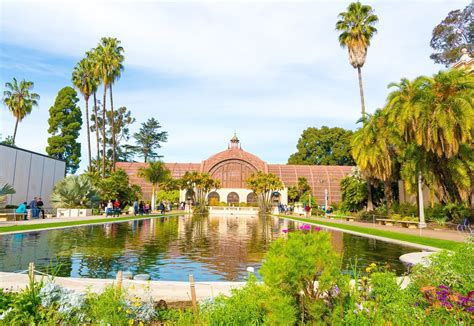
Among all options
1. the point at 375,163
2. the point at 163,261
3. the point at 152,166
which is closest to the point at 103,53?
the point at 152,166

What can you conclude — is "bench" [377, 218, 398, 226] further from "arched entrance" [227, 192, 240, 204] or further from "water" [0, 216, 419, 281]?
"arched entrance" [227, 192, 240, 204]

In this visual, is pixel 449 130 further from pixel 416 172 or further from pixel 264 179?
pixel 264 179

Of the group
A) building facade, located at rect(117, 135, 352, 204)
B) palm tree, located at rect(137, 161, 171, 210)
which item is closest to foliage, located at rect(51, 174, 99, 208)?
palm tree, located at rect(137, 161, 171, 210)

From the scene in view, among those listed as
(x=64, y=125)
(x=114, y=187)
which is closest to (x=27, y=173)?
(x=114, y=187)

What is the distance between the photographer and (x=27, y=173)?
33.2 m

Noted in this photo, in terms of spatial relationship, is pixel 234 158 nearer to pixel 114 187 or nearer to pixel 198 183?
pixel 198 183

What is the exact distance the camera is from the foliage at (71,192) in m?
31.5

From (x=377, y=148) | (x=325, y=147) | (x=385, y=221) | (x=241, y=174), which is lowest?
(x=385, y=221)

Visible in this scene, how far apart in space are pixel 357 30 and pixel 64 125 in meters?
42.5

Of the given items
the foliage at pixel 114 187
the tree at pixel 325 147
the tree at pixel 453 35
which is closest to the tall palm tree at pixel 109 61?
the foliage at pixel 114 187

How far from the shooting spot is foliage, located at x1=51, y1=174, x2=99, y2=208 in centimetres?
3148

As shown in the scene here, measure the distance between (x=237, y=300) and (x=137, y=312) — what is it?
1263 mm

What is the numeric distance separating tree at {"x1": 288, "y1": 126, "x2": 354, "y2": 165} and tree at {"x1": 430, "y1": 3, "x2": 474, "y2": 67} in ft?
104

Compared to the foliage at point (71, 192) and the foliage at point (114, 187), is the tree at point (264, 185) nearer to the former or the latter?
the foliage at point (114, 187)
